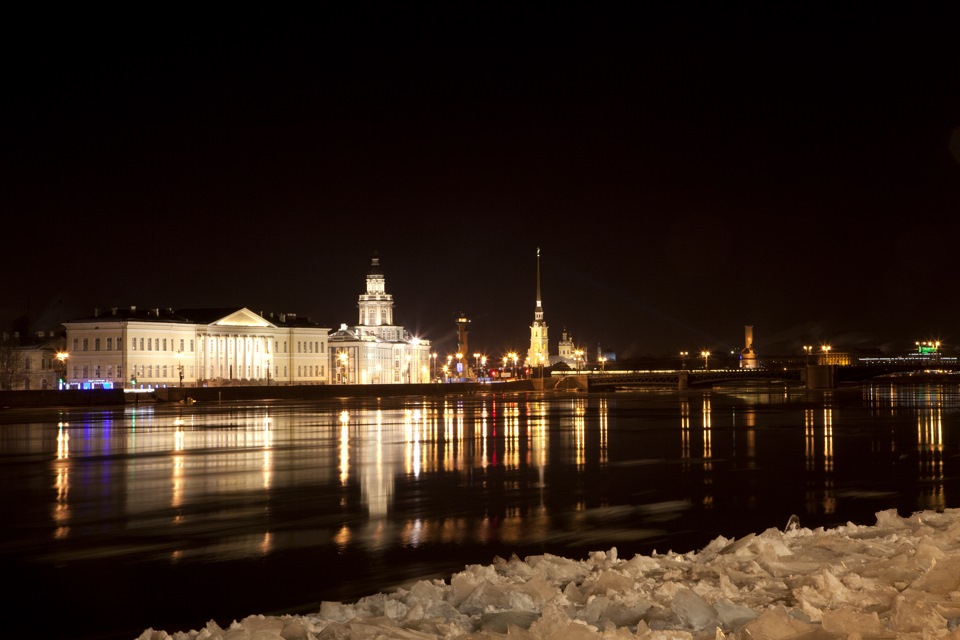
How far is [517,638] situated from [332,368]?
7040 inches

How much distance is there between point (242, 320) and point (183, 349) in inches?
424

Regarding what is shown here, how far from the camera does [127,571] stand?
13.7 metres

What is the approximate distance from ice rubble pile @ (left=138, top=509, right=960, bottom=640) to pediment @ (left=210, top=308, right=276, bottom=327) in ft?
483

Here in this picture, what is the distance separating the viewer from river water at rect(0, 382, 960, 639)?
12766 mm

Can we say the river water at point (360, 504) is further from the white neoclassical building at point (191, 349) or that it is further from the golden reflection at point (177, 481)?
the white neoclassical building at point (191, 349)

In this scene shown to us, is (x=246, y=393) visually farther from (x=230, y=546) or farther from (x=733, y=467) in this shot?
(x=230, y=546)

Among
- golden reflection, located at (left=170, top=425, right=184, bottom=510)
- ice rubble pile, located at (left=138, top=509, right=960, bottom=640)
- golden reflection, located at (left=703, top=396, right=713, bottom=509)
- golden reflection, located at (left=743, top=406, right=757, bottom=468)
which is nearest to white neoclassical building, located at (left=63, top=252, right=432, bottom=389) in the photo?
golden reflection, located at (left=743, top=406, right=757, bottom=468)

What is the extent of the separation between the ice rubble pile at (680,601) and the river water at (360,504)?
7.97 ft

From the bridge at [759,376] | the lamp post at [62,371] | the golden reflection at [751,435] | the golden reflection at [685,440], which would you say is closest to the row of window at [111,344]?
the lamp post at [62,371]

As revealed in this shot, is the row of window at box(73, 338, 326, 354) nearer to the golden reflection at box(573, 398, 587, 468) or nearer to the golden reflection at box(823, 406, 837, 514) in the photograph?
the golden reflection at box(573, 398, 587, 468)

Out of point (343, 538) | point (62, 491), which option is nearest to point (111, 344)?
point (62, 491)

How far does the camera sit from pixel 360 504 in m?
20.1

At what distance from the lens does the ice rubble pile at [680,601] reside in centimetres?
780

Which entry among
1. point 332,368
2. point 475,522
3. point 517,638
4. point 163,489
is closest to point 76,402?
point 163,489
